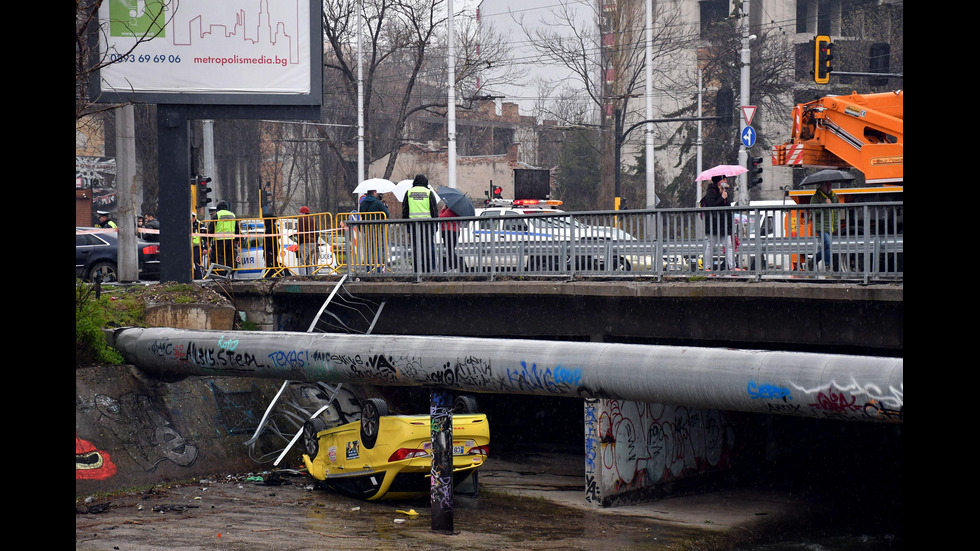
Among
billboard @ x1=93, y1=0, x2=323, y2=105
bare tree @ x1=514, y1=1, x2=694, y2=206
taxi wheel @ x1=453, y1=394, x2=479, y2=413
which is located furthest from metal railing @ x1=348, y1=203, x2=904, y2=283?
bare tree @ x1=514, y1=1, x2=694, y2=206

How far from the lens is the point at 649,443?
15180 millimetres

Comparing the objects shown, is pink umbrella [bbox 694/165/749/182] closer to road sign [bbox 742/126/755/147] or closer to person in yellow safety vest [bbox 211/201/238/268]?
road sign [bbox 742/126/755/147]

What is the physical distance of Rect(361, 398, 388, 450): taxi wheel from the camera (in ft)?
41.5

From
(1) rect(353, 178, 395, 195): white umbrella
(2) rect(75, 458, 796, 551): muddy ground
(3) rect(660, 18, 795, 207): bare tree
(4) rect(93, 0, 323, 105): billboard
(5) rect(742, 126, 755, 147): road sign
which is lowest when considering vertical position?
(2) rect(75, 458, 796, 551): muddy ground

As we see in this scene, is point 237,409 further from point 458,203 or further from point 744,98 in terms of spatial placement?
point 744,98

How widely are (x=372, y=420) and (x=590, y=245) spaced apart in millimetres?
4479

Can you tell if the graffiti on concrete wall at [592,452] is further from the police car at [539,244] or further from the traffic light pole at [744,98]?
the traffic light pole at [744,98]

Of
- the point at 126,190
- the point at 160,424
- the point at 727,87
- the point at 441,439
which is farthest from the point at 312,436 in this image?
the point at 727,87

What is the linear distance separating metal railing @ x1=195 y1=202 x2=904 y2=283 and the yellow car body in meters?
3.54

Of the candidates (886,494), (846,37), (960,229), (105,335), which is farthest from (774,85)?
(960,229)

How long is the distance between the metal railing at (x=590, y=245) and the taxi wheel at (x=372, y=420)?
3.79 m
